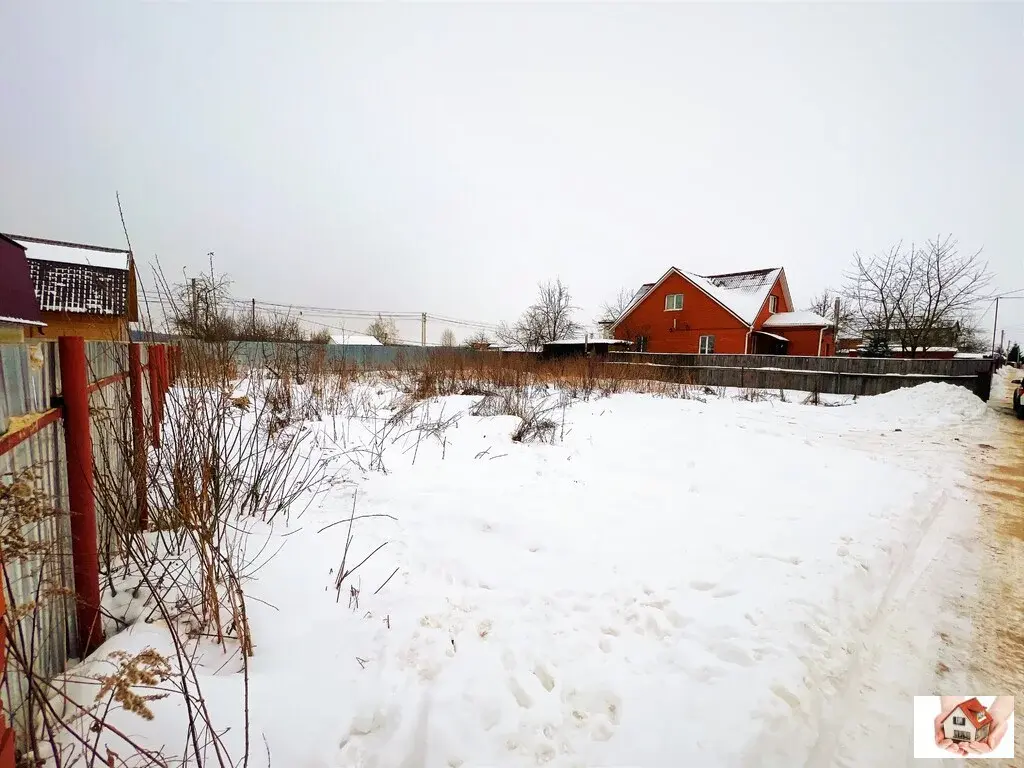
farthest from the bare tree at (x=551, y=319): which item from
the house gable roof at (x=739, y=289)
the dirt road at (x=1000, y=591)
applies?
the dirt road at (x=1000, y=591)

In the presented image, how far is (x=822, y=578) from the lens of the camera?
2842 mm

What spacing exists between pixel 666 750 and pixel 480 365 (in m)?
11.2

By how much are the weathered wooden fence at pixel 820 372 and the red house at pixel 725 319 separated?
7.06m

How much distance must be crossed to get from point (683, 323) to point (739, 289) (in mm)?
4782

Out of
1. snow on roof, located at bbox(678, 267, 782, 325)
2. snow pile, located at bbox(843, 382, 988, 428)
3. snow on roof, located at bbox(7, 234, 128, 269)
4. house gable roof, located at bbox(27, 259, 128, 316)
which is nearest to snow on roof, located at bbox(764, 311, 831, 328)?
snow on roof, located at bbox(678, 267, 782, 325)

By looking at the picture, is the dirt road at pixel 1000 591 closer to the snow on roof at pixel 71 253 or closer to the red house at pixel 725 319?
the red house at pixel 725 319

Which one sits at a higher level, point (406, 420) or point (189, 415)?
point (189, 415)

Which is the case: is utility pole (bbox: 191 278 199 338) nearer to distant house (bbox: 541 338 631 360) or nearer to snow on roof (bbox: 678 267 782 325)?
distant house (bbox: 541 338 631 360)

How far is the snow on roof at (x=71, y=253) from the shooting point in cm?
1675

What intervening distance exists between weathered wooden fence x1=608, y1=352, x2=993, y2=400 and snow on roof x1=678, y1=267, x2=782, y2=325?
7405 millimetres

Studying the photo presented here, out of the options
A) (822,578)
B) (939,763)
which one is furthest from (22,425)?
(822,578)

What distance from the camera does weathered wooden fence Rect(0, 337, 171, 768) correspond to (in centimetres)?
122

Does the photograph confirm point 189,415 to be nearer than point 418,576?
Yes

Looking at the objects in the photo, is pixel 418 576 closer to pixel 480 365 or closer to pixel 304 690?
pixel 304 690
